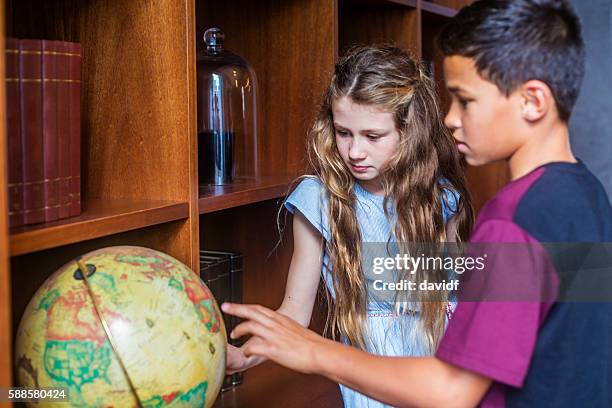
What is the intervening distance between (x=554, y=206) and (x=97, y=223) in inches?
31.1

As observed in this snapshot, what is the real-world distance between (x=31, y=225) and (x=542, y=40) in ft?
3.02

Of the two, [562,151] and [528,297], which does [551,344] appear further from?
[562,151]

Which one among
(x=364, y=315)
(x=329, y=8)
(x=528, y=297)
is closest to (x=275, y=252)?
(x=364, y=315)

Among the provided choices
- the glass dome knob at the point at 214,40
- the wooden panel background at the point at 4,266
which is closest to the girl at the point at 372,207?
the glass dome knob at the point at 214,40

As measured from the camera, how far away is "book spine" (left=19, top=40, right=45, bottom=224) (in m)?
1.35

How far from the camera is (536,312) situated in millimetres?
1233

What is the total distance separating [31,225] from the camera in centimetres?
139

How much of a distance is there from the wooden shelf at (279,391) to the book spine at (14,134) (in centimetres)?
99

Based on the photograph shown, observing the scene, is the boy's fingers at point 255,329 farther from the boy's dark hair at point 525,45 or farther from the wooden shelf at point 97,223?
the boy's dark hair at point 525,45

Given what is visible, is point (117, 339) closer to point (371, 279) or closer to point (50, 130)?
point (50, 130)

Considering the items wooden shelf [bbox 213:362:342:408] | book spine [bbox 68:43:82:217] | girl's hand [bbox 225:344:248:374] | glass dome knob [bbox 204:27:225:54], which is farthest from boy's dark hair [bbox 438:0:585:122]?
wooden shelf [bbox 213:362:342:408]

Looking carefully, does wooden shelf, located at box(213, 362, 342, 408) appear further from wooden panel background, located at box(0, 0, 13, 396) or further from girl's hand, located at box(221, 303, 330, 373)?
wooden panel background, located at box(0, 0, 13, 396)

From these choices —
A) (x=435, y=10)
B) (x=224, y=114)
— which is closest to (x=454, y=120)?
(x=224, y=114)

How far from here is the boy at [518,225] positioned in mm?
1241
